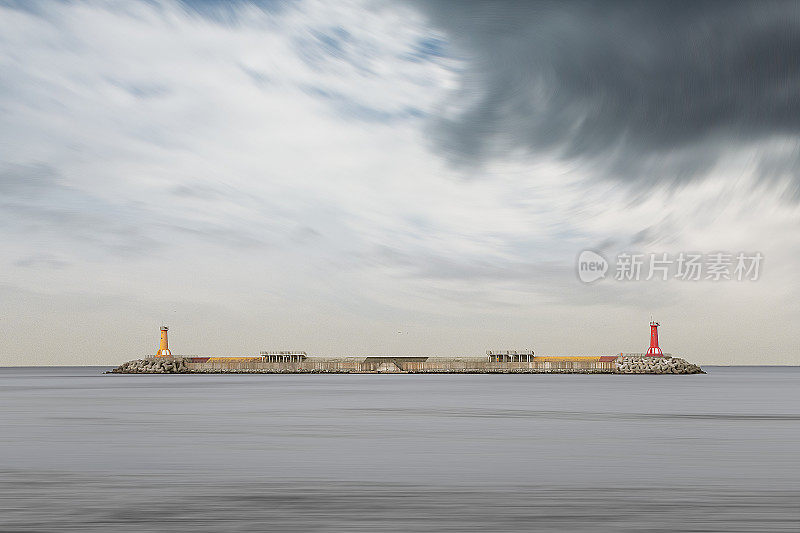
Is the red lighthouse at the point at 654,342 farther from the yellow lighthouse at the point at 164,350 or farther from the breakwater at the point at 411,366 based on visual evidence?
the yellow lighthouse at the point at 164,350

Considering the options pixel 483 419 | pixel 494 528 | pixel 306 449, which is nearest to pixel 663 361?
pixel 483 419

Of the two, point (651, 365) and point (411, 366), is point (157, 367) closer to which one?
point (411, 366)

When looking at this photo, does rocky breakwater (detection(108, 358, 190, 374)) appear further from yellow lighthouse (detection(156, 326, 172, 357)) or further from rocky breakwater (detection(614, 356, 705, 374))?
rocky breakwater (detection(614, 356, 705, 374))

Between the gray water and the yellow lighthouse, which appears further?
the yellow lighthouse

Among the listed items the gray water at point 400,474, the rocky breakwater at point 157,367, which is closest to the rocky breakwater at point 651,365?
the rocky breakwater at point 157,367

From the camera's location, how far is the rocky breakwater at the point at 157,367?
467ft

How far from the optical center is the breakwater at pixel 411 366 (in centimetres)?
13300

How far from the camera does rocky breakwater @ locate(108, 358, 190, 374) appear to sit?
142m

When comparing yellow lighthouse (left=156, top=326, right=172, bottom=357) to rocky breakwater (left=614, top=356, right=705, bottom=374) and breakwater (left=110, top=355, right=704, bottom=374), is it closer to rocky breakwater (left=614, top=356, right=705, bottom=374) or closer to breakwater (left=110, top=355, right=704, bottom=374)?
breakwater (left=110, top=355, right=704, bottom=374)

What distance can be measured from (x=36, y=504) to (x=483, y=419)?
21867mm

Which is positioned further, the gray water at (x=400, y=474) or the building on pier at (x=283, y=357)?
the building on pier at (x=283, y=357)

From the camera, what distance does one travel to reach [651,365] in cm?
13100

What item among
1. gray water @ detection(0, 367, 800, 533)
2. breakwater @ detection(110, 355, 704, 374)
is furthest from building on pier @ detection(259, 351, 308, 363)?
gray water @ detection(0, 367, 800, 533)

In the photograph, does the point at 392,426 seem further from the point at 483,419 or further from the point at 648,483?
the point at 648,483
